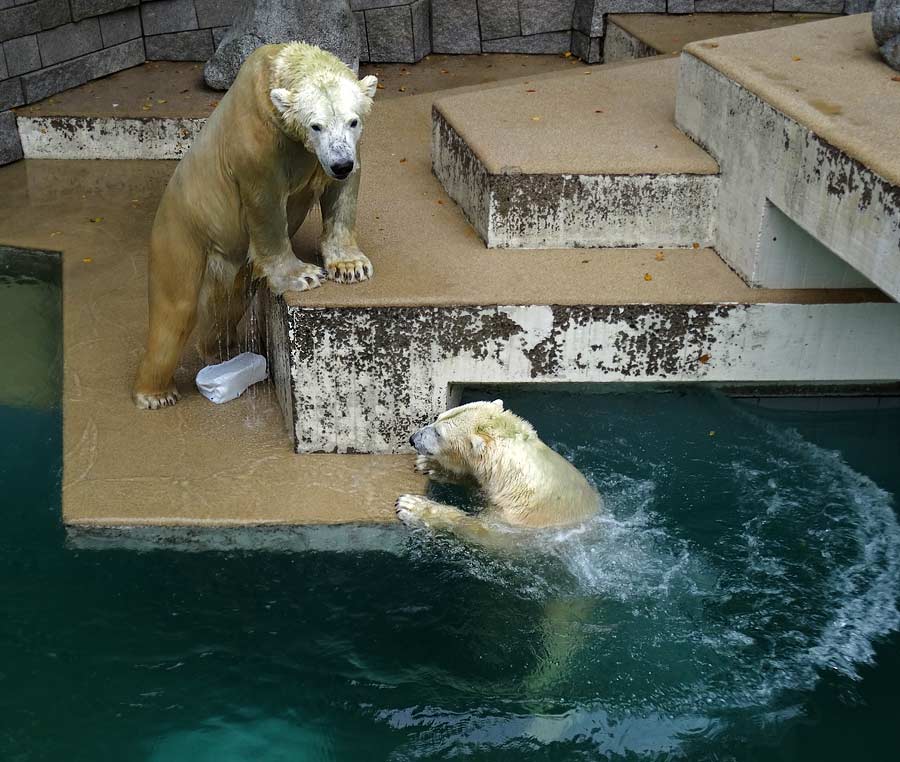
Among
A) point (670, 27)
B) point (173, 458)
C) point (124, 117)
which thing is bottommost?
point (173, 458)

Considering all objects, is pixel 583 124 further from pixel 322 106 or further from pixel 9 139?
pixel 9 139

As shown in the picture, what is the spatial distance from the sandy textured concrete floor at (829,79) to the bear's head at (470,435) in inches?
71.1

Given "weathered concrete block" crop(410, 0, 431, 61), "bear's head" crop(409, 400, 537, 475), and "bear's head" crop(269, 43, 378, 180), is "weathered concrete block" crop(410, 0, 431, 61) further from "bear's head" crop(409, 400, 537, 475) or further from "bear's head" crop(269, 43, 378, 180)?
"bear's head" crop(409, 400, 537, 475)

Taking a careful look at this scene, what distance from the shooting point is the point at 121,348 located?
597 centimetres

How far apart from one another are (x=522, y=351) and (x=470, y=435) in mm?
620

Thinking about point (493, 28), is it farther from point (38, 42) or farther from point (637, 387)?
point (637, 387)

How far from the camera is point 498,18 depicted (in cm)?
1055

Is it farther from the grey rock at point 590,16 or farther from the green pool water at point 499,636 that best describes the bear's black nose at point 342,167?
the grey rock at point 590,16

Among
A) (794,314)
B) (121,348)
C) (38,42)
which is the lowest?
(121,348)

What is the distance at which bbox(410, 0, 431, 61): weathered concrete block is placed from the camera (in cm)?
1022

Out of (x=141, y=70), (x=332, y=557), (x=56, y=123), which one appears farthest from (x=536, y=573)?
(x=141, y=70)

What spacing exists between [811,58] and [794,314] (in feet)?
5.75

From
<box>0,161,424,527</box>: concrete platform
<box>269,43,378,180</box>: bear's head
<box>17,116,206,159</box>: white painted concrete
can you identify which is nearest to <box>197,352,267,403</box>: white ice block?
<box>0,161,424,527</box>: concrete platform

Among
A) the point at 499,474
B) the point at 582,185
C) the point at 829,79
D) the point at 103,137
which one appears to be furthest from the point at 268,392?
the point at 103,137
